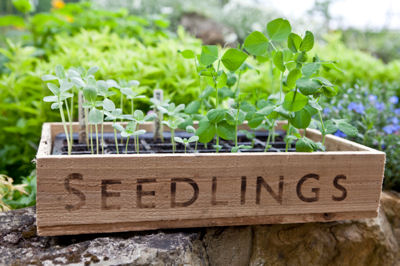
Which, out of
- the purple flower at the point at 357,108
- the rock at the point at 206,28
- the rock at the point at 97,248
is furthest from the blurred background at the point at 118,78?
the rock at the point at 206,28

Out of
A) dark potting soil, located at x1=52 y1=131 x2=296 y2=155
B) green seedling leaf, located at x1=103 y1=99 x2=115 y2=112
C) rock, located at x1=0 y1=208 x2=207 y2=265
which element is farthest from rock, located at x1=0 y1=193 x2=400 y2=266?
green seedling leaf, located at x1=103 y1=99 x2=115 y2=112

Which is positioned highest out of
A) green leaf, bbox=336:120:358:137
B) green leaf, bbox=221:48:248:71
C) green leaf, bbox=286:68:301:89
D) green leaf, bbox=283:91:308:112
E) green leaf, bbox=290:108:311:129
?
green leaf, bbox=221:48:248:71

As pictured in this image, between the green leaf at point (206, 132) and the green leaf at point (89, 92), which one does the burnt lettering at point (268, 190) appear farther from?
the green leaf at point (89, 92)

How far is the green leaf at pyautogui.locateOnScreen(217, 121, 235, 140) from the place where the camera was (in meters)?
1.34

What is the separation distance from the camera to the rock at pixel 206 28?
6348 mm

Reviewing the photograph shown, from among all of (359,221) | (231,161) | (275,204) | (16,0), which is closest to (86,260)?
(231,161)

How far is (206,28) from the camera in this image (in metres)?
6.53

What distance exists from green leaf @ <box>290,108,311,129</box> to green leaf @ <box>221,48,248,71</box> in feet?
0.90

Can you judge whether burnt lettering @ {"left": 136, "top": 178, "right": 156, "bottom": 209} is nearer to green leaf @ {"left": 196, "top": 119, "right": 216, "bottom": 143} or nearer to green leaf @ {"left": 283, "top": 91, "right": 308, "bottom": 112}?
green leaf @ {"left": 196, "top": 119, "right": 216, "bottom": 143}

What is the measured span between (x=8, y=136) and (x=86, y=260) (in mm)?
1577

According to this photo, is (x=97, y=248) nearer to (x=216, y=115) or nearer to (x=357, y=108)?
(x=216, y=115)

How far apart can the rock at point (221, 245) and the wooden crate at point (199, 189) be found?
58 mm

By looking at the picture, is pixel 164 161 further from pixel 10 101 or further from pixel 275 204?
pixel 10 101

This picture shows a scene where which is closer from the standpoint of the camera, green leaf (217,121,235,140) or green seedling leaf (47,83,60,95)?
green seedling leaf (47,83,60,95)
